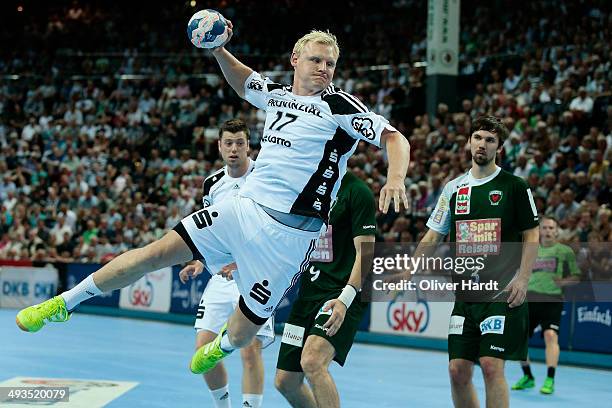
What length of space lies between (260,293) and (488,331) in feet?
6.66

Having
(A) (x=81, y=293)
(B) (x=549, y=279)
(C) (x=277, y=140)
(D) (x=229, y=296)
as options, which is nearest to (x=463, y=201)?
(C) (x=277, y=140)

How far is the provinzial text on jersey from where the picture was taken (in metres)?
6.52

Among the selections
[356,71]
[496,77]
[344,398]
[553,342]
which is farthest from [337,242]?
[356,71]

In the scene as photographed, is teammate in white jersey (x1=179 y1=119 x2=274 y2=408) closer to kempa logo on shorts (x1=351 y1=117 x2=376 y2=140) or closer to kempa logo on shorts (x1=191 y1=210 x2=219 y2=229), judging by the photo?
kempa logo on shorts (x1=191 y1=210 x2=219 y2=229)

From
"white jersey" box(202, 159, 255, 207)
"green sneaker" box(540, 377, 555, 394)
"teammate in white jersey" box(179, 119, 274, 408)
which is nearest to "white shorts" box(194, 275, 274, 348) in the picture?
"teammate in white jersey" box(179, 119, 274, 408)

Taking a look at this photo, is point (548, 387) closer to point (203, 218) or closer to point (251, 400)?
point (251, 400)

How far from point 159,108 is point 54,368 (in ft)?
61.1

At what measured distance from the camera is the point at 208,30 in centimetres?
667

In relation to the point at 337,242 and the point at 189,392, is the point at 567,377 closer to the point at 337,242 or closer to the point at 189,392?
the point at 189,392

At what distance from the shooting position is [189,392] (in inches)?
430

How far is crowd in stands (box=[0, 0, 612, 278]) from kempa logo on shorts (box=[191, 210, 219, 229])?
9.95 metres

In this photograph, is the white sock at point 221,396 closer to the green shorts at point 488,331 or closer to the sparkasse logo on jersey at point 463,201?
the green shorts at point 488,331

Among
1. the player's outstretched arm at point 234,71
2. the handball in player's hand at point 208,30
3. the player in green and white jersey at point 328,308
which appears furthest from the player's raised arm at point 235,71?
the player in green and white jersey at point 328,308

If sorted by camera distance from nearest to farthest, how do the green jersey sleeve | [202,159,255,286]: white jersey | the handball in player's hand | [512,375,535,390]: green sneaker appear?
the handball in player's hand
[202,159,255,286]: white jersey
[512,375,535,390]: green sneaker
the green jersey sleeve
